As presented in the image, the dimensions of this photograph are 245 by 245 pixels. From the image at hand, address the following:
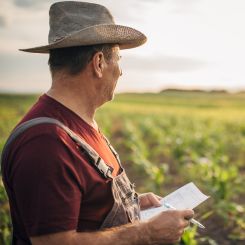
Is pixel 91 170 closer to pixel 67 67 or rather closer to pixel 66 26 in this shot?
pixel 67 67

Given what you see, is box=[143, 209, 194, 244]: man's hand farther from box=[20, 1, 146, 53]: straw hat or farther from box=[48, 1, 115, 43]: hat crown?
box=[48, 1, 115, 43]: hat crown

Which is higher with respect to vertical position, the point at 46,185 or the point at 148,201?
the point at 46,185

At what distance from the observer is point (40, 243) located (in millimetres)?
2115

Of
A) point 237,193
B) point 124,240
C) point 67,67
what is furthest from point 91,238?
point 237,193

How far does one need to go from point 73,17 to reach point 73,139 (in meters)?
0.72

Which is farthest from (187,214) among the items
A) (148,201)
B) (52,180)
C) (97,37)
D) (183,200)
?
(97,37)

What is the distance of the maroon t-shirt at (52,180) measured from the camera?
207 cm

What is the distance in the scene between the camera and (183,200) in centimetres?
290

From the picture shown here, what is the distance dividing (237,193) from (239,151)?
183 inches

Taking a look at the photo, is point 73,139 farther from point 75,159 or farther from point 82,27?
point 82,27

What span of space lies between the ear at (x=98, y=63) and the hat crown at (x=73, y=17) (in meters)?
0.19

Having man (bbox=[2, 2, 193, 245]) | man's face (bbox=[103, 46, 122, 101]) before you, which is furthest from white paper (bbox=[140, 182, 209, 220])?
man's face (bbox=[103, 46, 122, 101])

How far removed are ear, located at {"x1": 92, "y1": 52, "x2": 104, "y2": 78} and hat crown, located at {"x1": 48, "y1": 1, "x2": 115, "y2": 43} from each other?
7.6 inches

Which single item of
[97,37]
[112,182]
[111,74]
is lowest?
[112,182]
